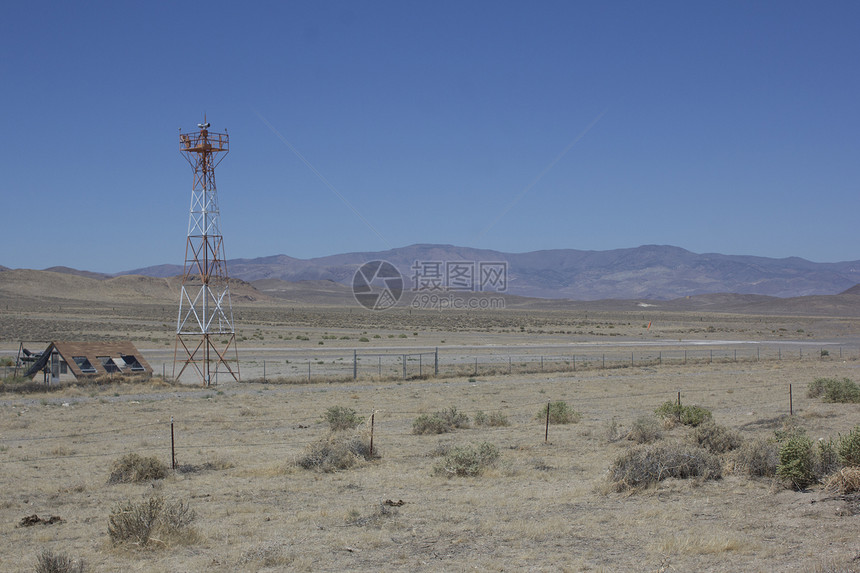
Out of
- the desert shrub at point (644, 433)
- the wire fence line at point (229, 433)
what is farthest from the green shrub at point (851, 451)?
the wire fence line at point (229, 433)

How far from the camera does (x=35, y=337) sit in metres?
58.3

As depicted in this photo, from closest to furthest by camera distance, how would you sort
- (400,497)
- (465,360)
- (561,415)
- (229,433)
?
(400,497), (229,433), (561,415), (465,360)

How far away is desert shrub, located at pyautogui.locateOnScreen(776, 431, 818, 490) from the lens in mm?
9922

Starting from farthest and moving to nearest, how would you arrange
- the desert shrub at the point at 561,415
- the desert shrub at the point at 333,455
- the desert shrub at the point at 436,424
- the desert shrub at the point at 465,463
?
1. the desert shrub at the point at 561,415
2. the desert shrub at the point at 436,424
3. the desert shrub at the point at 333,455
4. the desert shrub at the point at 465,463

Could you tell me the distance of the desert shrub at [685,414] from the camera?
17.5 meters

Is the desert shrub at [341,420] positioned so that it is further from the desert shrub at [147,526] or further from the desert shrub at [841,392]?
the desert shrub at [841,392]

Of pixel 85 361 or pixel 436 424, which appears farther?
pixel 85 361

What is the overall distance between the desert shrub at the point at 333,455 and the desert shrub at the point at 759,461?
282 inches

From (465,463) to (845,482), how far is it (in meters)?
6.25

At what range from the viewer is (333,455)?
1377cm

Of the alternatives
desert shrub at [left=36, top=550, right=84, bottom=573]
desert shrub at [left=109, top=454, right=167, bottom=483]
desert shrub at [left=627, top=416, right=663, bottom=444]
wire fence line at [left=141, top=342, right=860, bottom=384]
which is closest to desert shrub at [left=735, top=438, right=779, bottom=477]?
desert shrub at [left=627, top=416, right=663, bottom=444]

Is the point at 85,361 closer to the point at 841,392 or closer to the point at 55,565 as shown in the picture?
the point at 55,565

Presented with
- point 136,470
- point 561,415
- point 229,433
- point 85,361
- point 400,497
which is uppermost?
point 85,361

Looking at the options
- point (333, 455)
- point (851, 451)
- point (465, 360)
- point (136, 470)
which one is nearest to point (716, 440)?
point (851, 451)
